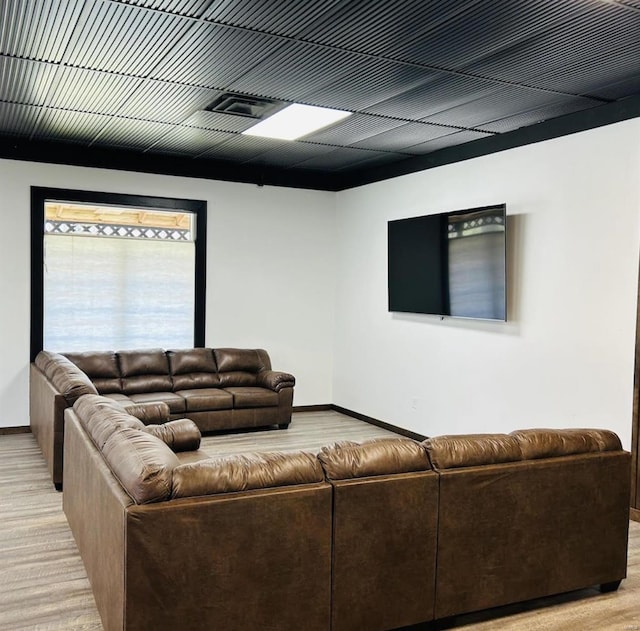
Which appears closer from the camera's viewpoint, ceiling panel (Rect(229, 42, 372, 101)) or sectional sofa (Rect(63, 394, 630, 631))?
sectional sofa (Rect(63, 394, 630, 631))

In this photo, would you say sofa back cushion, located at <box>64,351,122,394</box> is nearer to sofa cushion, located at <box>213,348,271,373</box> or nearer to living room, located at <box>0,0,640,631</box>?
living room, located at <box>0,0,640,631</box>

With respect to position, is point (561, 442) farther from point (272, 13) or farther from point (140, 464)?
point (272, 13)

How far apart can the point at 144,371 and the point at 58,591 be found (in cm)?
370

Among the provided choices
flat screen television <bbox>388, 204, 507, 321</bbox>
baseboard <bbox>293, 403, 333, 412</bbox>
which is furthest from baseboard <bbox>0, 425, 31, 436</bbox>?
flat screen television <bbox>388, 204, 507, 321</bbox>

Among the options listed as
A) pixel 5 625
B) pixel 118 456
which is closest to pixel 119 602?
pixel 118 456

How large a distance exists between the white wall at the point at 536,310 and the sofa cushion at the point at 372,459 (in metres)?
2.36

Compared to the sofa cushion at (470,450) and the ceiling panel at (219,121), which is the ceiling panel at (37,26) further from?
the sofa cushion at (470,450)

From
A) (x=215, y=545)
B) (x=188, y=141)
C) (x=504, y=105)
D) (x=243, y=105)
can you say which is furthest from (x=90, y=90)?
(x=215, y=545)

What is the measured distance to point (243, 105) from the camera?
16.0 ft

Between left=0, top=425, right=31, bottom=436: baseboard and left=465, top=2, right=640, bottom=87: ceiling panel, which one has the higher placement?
left=465, top=2, right=640, bottom=87: ceiling panel

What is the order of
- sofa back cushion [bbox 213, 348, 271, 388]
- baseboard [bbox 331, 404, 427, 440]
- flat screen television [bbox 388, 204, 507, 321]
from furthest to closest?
sofa back cushion [bbox 213, 348, 271, 388] → baseboard [bbox 331, 404, 427, 440] → flat screen television [bbox 388, 204, 507, 321]

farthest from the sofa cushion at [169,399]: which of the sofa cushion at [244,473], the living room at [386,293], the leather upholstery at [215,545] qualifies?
the sofa cushion at [244,473]

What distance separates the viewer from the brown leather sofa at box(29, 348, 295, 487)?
6.39 m

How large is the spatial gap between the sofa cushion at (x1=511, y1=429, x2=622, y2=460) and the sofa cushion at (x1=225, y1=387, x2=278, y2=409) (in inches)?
155
